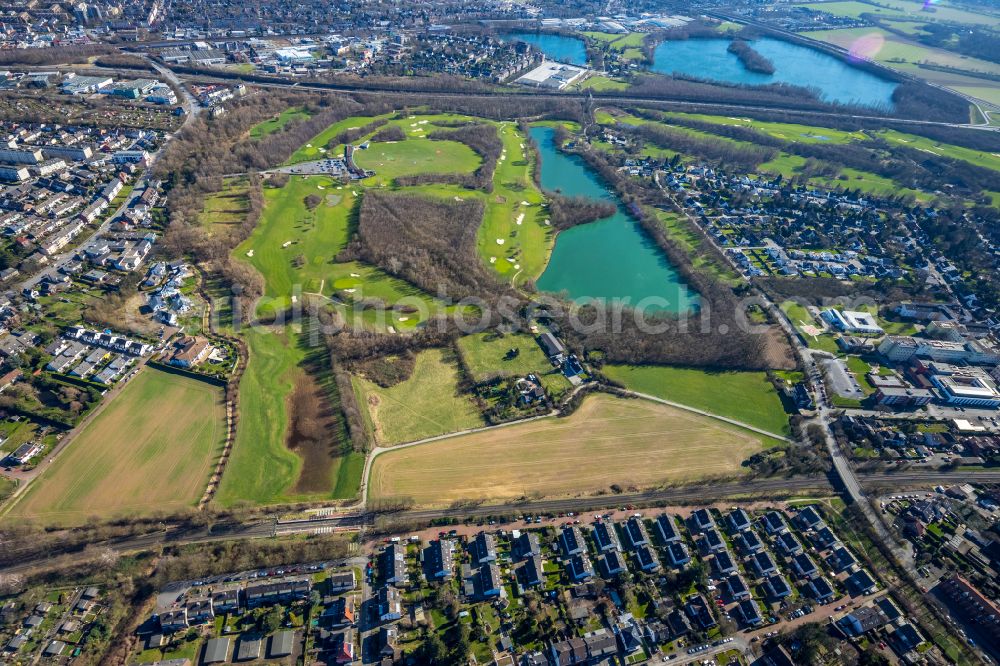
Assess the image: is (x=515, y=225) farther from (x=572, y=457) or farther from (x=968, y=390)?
(x=968, y=390)

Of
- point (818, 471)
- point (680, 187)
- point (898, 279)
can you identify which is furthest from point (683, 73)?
point (818, 471)

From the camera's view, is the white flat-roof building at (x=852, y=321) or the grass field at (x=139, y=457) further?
the white flat-roof building at (x=852, y=321)

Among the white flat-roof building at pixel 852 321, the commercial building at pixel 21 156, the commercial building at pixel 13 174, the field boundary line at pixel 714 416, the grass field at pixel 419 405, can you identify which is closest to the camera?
the grass field at pixel 419 405

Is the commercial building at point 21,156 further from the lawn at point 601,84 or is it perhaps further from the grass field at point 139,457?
the lawn at point 601,84

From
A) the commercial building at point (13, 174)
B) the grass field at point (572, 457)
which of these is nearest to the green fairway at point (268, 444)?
the grass field at point (572, 457)

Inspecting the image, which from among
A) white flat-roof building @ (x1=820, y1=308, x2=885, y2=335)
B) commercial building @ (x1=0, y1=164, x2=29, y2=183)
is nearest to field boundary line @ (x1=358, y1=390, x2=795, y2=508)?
white flat-roof building @ (x1=820, y1=308, x2=885, y2=335)

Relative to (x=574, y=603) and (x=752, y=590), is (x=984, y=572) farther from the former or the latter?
(x=574, y=603)
